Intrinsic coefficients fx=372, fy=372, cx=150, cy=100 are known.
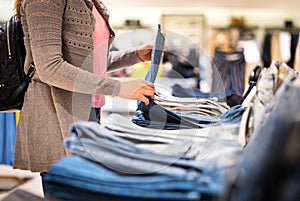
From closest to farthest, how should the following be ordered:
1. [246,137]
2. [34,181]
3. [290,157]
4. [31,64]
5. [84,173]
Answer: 1. [290,157]
2. [84,173]
3. [246,137]
4. [31,64]
5. [34,181]

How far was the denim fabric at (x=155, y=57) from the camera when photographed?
3.31 ft

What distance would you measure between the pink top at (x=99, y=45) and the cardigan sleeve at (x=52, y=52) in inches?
7.3

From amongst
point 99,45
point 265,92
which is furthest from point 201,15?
point 265,92

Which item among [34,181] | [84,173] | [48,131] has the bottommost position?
[34,181]

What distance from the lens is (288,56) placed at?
14.4 feet

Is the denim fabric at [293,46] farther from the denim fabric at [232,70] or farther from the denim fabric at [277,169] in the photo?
the denim fabric at [277,169]

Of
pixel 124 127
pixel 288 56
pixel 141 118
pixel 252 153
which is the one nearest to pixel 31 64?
pixel 141 118

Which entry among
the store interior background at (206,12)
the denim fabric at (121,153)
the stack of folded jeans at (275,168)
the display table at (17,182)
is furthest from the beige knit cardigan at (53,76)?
the store interior background at (206,12)

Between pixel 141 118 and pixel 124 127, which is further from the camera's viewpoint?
pixel 141 118

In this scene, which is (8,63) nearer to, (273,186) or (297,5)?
(273,186)

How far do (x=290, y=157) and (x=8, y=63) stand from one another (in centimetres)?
95

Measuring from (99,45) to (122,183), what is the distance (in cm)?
69

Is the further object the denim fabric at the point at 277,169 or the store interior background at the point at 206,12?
the store interior background at the point at 206,12

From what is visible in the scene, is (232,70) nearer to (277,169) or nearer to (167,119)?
(167,119)
